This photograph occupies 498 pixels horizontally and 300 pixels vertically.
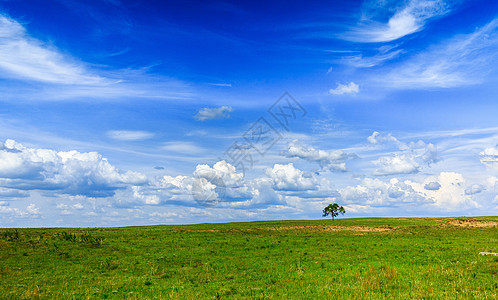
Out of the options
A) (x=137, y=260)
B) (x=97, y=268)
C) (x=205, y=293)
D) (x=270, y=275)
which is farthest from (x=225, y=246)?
(x=205, y=293)

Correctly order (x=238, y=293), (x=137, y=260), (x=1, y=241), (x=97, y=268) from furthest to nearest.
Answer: (x=1, y=241), (x=137, y=260), (x=97, y=268), (x=238, y=293)

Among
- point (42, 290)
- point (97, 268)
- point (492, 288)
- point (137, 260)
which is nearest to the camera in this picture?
point (492, 288)

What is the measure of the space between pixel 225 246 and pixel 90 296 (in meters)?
23.4

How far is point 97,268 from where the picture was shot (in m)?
28.5

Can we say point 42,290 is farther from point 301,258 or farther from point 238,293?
point 301,258

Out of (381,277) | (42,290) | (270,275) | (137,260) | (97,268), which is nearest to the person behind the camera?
(381,277)

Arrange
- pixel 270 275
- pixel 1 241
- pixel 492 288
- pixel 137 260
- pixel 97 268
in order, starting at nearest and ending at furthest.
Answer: pixel 492 288 → pixel 270 275 → pixel 97 268 → pixel 137 260 → pixel 1 241

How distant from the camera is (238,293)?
59.2 ft

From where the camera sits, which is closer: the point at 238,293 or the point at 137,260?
the point at 238,293

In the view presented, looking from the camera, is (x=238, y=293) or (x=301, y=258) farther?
(x=301, y=258)

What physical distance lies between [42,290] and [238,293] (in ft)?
44.1

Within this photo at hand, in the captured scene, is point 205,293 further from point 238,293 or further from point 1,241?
point 1,241

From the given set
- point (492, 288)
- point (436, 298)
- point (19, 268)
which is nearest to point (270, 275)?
point (436, 298)

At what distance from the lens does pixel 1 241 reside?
39.2 meters
